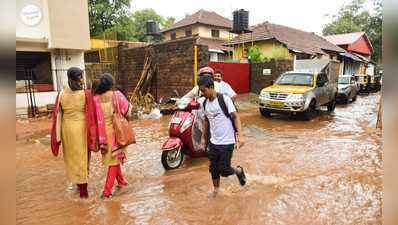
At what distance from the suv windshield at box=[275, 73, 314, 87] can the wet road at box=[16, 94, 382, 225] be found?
354 cm

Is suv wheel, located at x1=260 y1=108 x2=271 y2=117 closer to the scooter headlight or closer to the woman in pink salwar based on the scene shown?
the scooter headlight

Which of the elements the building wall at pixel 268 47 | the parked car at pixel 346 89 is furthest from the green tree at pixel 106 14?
the parked car at pixel 346 89

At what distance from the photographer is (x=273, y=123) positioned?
9.20m

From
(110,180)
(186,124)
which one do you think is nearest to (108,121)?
(110,180)

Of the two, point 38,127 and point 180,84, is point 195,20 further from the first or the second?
point 38,127

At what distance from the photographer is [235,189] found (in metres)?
4.06

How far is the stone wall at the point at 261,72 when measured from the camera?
14539mm

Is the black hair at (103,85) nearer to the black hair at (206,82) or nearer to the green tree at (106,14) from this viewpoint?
the black hair at (206,82)

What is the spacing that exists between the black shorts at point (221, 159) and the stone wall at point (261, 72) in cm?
1163

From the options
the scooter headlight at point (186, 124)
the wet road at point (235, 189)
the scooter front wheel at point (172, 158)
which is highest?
the scooter headlight at point (186, 124)

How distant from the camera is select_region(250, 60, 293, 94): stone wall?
14.5 m
